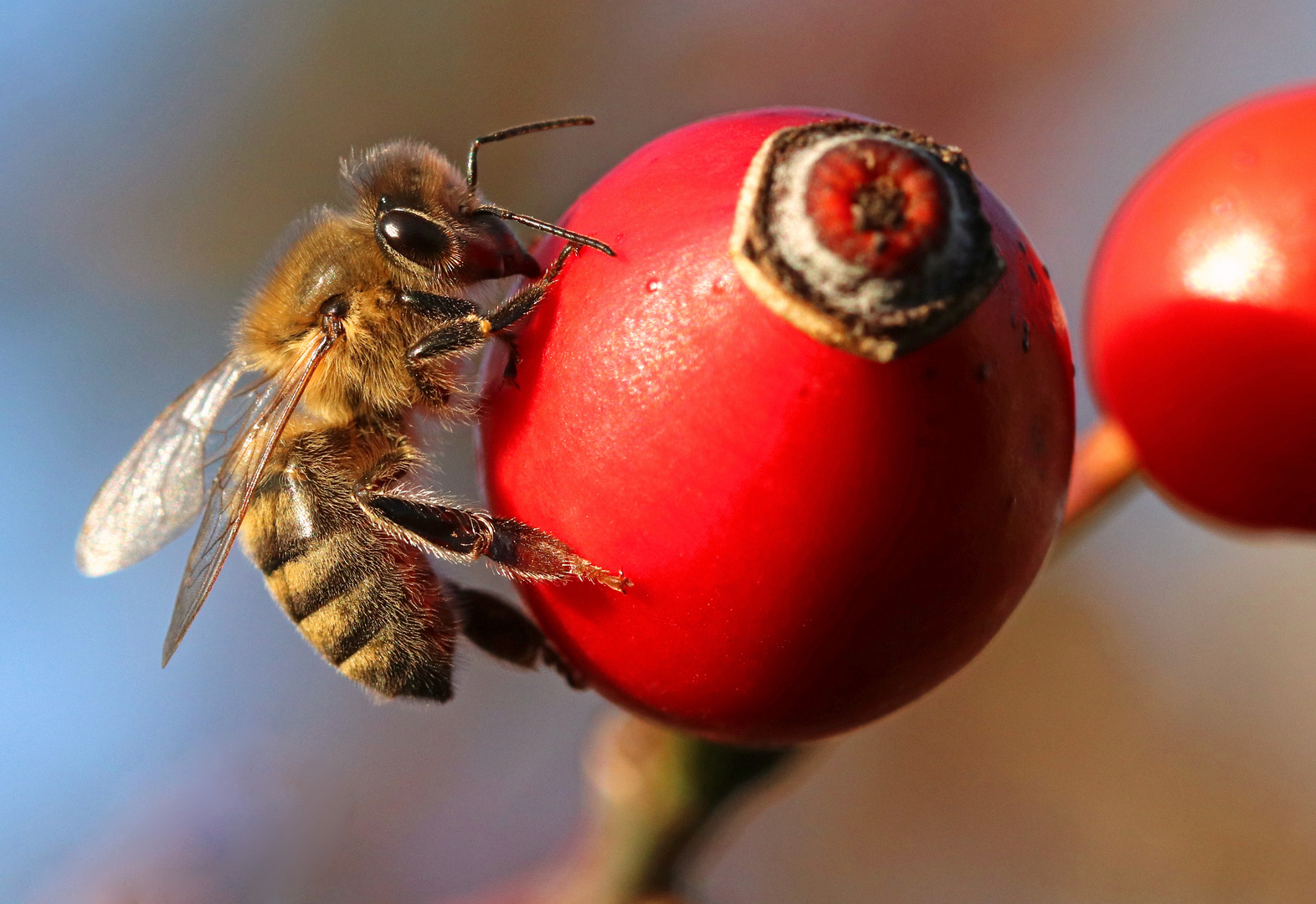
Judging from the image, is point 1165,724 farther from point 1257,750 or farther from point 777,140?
point 777,140

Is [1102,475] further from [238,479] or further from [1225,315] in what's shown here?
[238,479]

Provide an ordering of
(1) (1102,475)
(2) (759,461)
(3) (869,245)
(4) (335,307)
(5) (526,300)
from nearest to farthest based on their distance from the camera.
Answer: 1. (3) (869,245)
2. (2) (759,461)
3. (5) (526,300)
4. (4) (335,307)
5. (1) (1102,475)

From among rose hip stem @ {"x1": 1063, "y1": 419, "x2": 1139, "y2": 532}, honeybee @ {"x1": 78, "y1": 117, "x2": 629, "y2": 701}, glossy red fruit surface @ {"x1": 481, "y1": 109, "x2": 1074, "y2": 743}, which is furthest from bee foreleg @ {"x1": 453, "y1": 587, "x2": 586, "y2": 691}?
rose hip stem @ {"x1": 1063, "y1": 419, "x2": 1139, "y2": 532}

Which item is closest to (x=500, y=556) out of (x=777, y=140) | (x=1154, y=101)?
(x=777, y=140)

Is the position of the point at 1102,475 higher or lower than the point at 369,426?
lower

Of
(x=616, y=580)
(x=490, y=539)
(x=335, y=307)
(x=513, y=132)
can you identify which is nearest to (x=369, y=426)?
(x=335, y=307)
